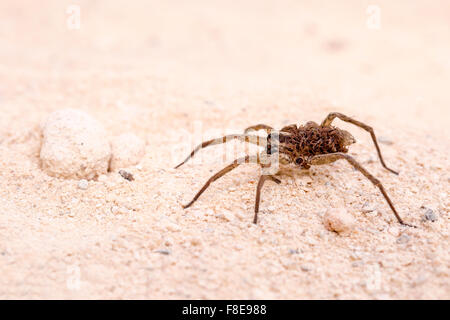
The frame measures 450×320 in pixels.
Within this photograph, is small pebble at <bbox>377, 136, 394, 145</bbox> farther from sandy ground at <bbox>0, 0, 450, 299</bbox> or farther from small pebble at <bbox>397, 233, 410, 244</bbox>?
small pebble at <bbox>397, 233, 410, 244</bbox>

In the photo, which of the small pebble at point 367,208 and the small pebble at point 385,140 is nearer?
the small pebble at point 367,208

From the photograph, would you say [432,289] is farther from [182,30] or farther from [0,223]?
[182,30]

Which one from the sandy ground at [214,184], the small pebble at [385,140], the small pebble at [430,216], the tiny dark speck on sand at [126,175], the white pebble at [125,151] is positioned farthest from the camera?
the small pebble at [385,140]

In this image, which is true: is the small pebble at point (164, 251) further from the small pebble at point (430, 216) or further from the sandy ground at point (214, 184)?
the small pebble at point (430, 216)

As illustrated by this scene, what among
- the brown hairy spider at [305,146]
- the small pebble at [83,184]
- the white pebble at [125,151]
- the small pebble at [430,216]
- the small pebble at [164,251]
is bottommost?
the small pebble at [164,251]

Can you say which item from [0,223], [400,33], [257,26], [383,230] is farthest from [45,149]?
[400,33]

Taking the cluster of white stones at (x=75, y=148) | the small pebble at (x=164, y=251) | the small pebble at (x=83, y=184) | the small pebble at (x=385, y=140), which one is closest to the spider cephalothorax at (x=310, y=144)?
the small pebble at (x=385, y=140)
